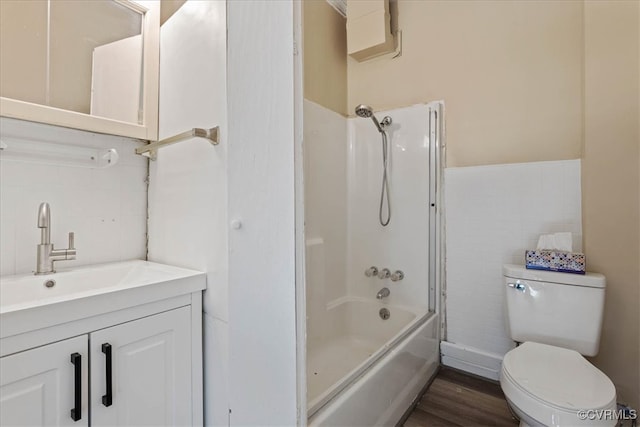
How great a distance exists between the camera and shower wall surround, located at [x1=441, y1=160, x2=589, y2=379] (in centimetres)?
171

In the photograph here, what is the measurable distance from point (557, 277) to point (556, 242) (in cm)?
20

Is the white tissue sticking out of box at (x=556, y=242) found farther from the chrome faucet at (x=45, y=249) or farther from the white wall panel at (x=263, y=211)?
the chrome faucet at (x=45, y=249)

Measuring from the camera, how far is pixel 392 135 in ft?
7.38

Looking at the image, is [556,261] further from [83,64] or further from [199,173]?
[83,64]

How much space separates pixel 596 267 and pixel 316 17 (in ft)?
7.25

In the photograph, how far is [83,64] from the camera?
4.26 feet

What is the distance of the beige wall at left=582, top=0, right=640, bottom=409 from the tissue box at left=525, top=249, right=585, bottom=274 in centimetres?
16

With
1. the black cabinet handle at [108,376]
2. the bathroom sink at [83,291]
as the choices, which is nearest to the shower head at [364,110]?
the bathroom sink at [83,291]

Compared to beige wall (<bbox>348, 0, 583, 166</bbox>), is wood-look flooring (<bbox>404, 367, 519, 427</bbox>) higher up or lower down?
lower down

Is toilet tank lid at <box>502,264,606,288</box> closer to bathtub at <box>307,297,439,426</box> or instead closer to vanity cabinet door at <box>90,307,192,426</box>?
bathtub at <box>307,297,439,426</box>

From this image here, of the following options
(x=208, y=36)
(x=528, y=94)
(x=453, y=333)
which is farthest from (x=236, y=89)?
(x=453, y=333)

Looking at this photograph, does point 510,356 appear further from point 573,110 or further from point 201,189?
point 201,189

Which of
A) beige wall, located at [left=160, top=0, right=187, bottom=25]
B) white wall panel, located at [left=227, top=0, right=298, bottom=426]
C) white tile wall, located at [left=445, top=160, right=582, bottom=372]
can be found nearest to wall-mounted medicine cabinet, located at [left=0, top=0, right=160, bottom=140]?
beige wall, located at [left=160, top=0, right=187, bottom=25]

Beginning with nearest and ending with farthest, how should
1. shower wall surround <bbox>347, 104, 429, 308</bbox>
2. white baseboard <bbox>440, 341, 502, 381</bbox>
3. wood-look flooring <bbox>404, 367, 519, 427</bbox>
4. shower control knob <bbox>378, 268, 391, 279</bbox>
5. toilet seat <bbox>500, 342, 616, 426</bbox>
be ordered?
toilet seat <bbox>500, 342, 616, 426</bbox> < wood-look flooring <bbox>404, 367, 519, 427</bbox> < white baseboard <bbox>440, 341, 502, 381</bbox> < shower wall surround <bbox>347, 104, 429, 308</bbox> < shower control knob <bbox>378, 268, 391, 279</bbox>
